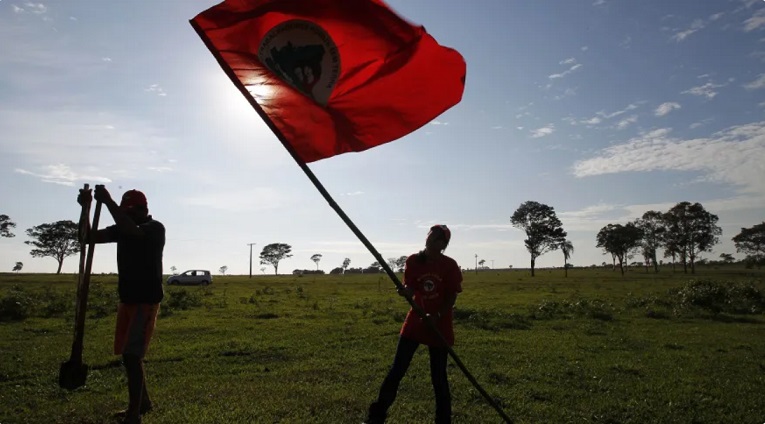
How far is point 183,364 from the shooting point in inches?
368

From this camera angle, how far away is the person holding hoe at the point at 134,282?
496 centimetres

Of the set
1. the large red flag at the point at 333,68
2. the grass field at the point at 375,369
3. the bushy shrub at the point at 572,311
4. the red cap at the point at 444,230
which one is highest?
the large red flag at the point at 333,68

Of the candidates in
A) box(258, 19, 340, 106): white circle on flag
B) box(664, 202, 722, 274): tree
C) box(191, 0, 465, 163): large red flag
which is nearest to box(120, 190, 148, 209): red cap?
box(191, 0, 465, 163): large red flag

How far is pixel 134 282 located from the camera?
5.10 meters

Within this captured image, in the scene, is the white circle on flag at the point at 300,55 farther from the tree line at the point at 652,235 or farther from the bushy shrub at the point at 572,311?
the tree line at the point at 652,235

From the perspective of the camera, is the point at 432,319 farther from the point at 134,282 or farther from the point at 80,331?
the point at 80,331

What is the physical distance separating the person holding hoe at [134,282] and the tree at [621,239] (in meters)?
98.8

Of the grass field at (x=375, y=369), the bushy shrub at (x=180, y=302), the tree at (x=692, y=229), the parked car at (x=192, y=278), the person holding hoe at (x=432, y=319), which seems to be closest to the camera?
the person holding hoe at (x=432, y=319)

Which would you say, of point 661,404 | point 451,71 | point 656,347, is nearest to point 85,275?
point 451,71

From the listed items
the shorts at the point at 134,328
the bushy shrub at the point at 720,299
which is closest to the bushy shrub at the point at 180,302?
the shorts at the point at 134,328

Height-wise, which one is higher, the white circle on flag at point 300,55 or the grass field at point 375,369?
the white circle on flag at point 300,55

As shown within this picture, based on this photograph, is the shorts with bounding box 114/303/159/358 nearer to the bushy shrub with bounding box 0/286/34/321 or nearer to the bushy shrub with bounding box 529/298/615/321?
the bushy shrub with bounding box 0/286/34/321

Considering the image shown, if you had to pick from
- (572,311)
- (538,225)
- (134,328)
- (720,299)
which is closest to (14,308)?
Result: (134,328)

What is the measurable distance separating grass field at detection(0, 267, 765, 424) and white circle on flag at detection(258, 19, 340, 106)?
373cm
